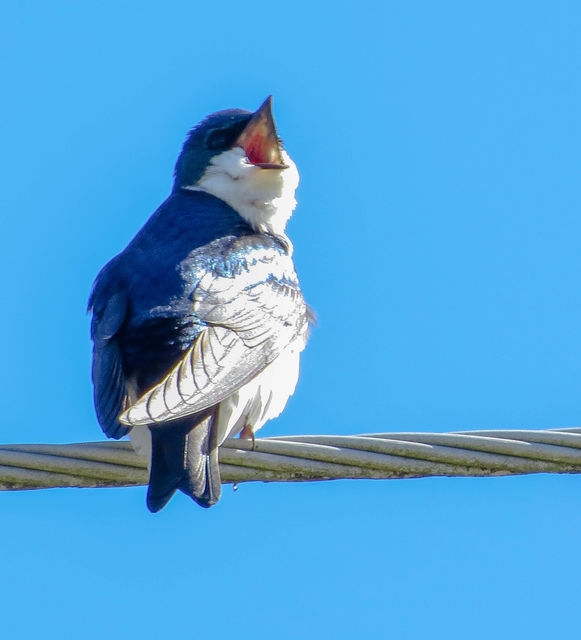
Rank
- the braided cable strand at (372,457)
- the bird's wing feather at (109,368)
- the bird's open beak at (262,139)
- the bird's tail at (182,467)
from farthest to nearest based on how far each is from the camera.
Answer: the bird's open beak at (262,139), the bird's wing feather at (109,368), the bird's tail at (182,467), the braided cable strand at (372,457)

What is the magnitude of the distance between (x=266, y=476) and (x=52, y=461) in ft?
1.97

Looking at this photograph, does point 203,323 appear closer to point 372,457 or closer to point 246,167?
point 372,457

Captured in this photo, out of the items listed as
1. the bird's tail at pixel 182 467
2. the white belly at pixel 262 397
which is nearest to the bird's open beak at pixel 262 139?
the white belly at pixel 262 397

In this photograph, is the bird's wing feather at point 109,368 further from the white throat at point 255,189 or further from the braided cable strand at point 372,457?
the white throat at point 255,189

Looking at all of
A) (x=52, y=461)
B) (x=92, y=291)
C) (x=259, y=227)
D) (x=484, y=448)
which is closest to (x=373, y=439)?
(x=484, y=448)

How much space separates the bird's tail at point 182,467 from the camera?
13.7ft

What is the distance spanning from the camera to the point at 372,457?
3656 millimetres

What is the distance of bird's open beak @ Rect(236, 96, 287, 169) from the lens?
19.8 ft

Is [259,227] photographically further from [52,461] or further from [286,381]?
[52,461]

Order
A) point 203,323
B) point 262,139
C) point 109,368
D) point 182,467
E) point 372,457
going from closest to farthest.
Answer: point 372,457, point 182,467, point 109,368, point 203,323, point 262,139

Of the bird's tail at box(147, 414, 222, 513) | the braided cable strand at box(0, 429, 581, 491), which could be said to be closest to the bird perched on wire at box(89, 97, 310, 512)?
the bird's tail at box(147, 414, 222, 513)

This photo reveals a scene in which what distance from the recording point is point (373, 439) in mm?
3662

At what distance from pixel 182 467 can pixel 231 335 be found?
58cm

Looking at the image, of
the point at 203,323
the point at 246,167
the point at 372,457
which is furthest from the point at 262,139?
the point at 372,457
